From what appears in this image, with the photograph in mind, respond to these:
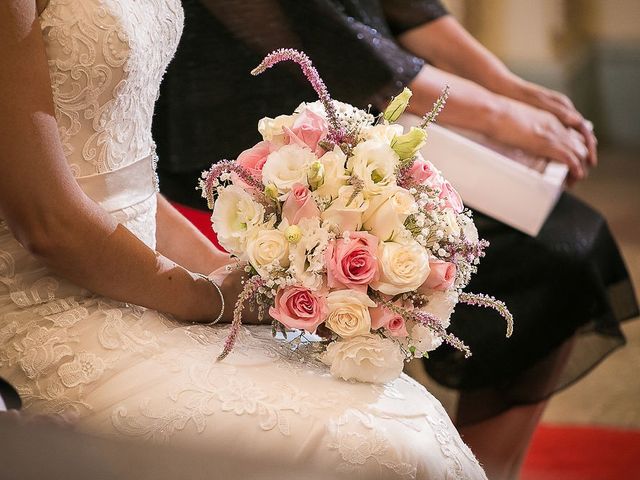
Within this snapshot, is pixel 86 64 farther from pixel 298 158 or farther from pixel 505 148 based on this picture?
pixel 505 148

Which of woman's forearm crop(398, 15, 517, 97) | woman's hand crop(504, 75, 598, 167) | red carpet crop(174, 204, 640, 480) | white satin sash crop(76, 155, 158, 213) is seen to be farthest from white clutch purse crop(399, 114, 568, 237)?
white satin sash crop(76, 155, 158, 213)

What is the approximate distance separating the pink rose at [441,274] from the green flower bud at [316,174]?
20 cm

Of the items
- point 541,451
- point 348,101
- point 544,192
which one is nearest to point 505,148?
point 544,192

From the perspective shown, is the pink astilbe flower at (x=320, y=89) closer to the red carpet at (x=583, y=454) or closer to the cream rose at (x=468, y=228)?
the cream rose at (x=468, y=228)

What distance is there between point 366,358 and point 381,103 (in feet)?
3.85

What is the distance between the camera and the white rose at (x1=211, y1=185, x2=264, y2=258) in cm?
146

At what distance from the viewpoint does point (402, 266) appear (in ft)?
4.55

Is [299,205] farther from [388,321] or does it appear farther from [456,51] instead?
[456,51]

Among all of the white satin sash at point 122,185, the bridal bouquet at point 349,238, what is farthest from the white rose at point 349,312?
the white satin sash at point 122,185

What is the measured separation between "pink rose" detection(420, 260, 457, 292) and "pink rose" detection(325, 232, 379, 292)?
0.09 metres

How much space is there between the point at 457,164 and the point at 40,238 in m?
1.31

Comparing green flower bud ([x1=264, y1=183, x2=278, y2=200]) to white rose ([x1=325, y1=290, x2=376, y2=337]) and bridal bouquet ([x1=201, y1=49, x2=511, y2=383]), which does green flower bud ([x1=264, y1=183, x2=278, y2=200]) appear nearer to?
bridal bouquet ([x1=201, y1=49, x2=511, y2=383])

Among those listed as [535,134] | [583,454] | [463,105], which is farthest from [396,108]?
[583,454]

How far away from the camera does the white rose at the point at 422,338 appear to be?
147 cm
